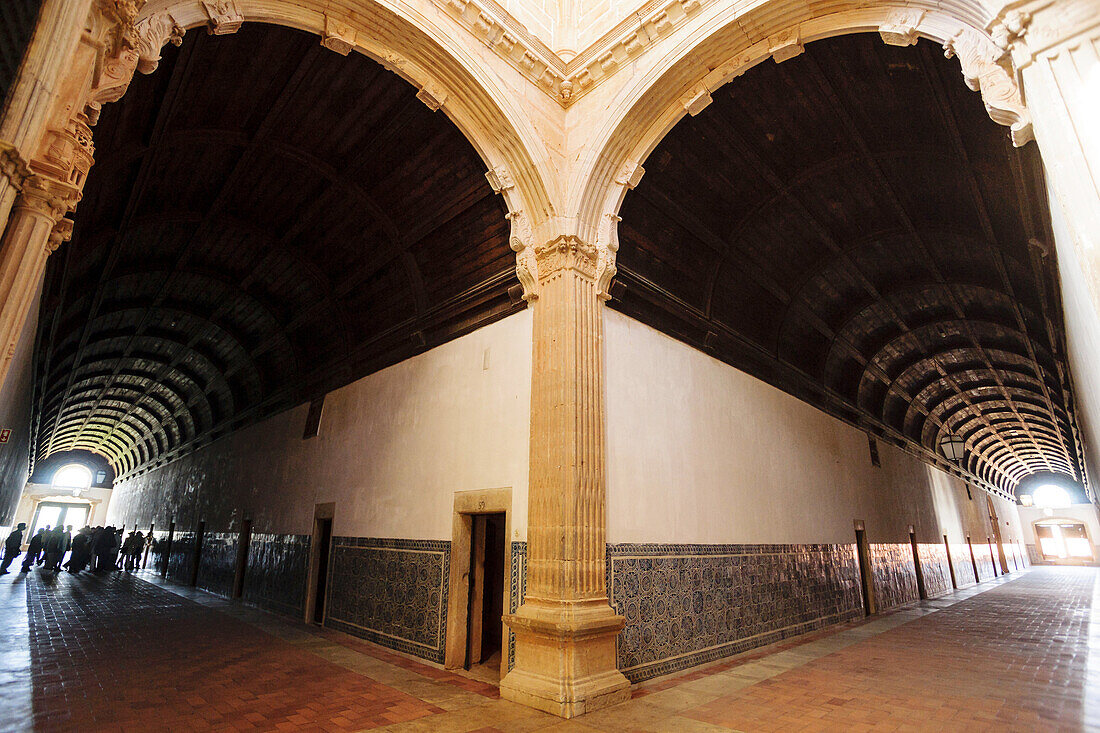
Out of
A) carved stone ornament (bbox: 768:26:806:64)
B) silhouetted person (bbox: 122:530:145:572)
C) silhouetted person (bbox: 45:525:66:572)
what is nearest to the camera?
carved stone ornament (bbox: 768:26:806:64)

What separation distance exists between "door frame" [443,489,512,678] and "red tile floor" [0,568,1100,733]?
0.36 metres

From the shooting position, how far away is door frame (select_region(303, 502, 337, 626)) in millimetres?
8453

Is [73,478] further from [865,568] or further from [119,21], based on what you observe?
[865,568]

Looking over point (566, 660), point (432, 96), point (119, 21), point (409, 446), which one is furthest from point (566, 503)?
point (119, 21)

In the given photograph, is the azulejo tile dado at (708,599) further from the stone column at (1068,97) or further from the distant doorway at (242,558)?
the distant doorway at (242,558)

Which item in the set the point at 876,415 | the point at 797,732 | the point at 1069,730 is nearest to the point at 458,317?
the point at 797,732

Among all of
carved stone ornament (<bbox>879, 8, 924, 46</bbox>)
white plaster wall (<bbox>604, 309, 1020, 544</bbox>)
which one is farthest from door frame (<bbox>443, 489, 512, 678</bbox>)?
carved stone ornament (<bbox>879, 8, 924, 46</bbox>)

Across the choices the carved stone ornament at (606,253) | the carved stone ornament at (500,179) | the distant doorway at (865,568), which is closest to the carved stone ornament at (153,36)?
the carved stone ornament at (500,179)

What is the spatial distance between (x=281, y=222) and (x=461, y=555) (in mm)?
5391

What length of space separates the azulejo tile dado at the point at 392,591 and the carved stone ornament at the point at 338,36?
5183 mm

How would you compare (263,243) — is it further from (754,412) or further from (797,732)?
(797,732)

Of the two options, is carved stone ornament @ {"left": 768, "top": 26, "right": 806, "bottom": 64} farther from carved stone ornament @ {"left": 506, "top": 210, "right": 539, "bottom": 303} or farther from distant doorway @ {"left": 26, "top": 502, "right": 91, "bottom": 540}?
distant doorway @ {"left": 26, "top": 502, "right": 91, "bottom": 540}

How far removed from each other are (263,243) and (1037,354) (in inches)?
576

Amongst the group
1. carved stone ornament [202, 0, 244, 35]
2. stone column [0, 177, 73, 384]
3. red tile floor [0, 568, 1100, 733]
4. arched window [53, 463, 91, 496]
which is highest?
carved stone ornament [202, 0, 244, 35]
